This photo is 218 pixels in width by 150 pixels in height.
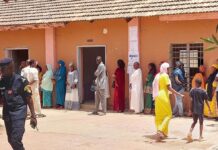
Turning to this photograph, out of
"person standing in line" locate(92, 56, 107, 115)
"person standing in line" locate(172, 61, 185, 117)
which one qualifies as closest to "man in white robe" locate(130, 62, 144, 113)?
"person standing in line" locate(92, 56, 107, 115)

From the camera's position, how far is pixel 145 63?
46.5 feet

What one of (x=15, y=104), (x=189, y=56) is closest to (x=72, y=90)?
(x=189, y=56)

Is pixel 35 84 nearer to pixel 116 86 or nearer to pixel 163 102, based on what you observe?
pixel 116 86

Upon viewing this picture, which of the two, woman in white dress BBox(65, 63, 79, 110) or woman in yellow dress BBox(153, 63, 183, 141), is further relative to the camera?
woman in white dress BBox(65, 63, 79, 110)

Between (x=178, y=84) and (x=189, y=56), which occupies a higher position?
(x=189, y=56)

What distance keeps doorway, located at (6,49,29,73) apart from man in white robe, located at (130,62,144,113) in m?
6.01

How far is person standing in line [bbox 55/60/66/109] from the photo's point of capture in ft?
51.5

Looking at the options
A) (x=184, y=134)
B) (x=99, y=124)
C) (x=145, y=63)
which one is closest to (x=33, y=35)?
(x=145, y=63)

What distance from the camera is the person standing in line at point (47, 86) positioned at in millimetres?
15914

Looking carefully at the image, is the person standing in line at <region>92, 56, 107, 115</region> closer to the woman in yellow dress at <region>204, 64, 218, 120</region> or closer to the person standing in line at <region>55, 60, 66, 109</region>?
the person standing in line at <region>55, 60, 66, 109</region>

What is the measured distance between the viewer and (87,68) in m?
16.8

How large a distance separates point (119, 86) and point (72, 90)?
1.85m

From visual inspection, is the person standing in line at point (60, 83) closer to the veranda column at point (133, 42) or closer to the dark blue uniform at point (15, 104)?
the veranda column at point (133, 42)

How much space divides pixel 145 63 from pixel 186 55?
130cm
